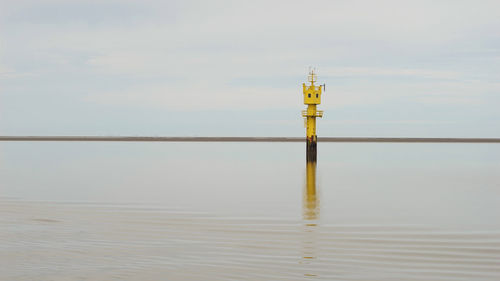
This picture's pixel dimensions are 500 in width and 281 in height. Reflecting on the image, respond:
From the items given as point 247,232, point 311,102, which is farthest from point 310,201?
point 311,102

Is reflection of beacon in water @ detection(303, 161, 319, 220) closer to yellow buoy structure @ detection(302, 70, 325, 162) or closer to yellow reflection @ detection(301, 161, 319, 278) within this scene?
yellow reflection @ detection(301, 161, 319, 278)

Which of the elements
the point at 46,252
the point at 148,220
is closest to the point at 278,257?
the point at 46,252

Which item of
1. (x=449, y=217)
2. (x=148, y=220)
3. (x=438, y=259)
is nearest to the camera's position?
(x=438, y=259)

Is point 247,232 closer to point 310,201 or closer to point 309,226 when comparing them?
point 309,226

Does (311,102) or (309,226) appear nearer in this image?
(309,226)

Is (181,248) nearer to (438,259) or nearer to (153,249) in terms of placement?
(153,249)

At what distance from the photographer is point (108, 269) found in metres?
10.1

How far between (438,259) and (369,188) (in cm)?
Result: 1788

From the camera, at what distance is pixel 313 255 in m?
11.6

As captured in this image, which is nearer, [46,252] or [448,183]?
[46,252]

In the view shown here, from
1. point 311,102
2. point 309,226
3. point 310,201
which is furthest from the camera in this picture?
point 311,102

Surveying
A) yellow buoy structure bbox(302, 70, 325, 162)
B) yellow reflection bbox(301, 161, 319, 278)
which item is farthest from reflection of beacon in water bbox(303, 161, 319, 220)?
yellow buoy structure bbox(302, 70, 325, 162)

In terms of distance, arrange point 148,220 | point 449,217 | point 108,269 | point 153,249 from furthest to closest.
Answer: point 449,217 < point 148,220 < point 153,249 < point 108,269

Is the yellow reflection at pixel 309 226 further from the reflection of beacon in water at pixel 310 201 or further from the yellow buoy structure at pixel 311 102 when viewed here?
the yellow buoy structure at pixel 311 102
